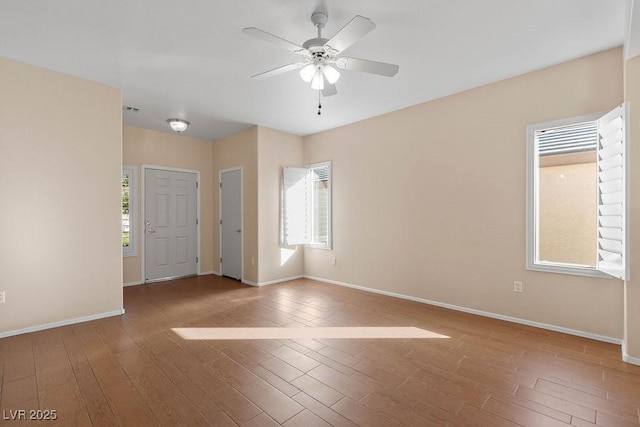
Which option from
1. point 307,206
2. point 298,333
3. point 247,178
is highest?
point 247,178

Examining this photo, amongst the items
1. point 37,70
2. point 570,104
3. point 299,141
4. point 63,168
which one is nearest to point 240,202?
point 299,141

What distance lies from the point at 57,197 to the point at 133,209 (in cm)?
202

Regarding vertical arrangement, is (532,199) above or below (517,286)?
above

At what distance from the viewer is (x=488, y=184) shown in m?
3.57

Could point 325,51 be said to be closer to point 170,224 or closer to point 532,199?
point 532,199

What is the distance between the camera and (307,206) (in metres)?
5.76

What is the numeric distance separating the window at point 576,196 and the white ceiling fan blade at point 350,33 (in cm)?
225

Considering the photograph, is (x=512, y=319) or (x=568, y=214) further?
(x=512, y=319)

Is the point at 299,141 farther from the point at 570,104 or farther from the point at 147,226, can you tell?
the point at 570,104

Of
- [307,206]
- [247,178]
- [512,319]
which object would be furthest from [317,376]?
[247,178]

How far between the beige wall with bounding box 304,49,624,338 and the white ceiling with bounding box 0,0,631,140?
0.31 meters

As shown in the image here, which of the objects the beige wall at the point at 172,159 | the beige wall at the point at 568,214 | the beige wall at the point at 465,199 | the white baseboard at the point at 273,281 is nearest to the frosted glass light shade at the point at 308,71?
the beige wall at the point at 465,199

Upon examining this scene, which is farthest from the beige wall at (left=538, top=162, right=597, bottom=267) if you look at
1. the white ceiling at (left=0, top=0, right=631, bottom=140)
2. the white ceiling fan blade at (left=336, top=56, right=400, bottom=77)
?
the white ceiling fan blade at (left=336, top=56, right=400, bottom=77)

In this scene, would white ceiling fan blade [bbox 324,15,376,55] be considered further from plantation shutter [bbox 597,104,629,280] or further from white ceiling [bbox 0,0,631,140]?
plantation shutter [bbox 597,104,629,280]
